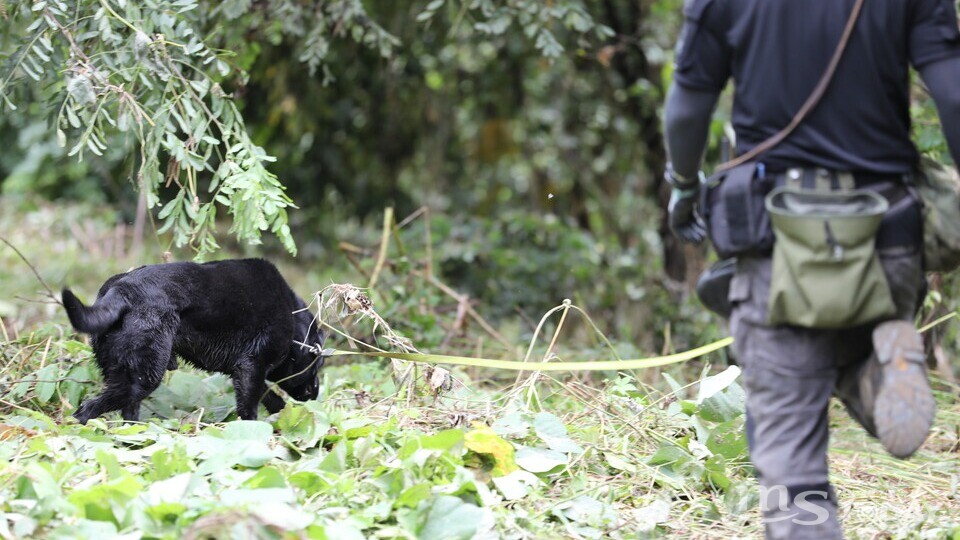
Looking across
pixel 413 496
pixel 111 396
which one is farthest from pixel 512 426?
pixel 111 396

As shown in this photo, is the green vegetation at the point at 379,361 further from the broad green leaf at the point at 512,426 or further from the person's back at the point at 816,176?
the person's back at the point at 816,176

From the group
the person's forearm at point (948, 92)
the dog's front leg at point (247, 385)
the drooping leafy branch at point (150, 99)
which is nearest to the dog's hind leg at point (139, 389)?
the dog's front leg at point (247, 385)

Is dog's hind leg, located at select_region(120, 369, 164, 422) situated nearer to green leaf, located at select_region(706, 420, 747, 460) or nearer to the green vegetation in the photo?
the green vegetation

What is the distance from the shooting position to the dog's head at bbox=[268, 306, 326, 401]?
15.0 ft

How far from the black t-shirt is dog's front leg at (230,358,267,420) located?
8.00 ft

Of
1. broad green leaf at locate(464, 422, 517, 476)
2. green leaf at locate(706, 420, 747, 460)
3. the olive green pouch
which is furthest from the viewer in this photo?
green leaf at locate(706, 420, 747, 460)

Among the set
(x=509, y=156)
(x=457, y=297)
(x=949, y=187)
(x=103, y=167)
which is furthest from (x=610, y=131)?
(x=949, y=187)

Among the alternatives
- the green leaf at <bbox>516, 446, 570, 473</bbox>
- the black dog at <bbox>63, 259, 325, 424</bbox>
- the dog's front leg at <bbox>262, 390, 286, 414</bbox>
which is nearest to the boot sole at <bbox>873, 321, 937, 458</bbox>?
the green leaf at <bbox>516, 446, 570, 473</bbox>

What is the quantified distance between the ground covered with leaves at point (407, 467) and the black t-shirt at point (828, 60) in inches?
52.7

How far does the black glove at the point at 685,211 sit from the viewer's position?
116 inches

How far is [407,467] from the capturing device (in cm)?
325

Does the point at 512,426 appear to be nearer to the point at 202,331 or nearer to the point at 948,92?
the point at 202,331

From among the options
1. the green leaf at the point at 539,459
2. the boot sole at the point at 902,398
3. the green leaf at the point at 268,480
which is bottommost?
the green leaf at the point at 539,459

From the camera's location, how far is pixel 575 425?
13.7 ft
